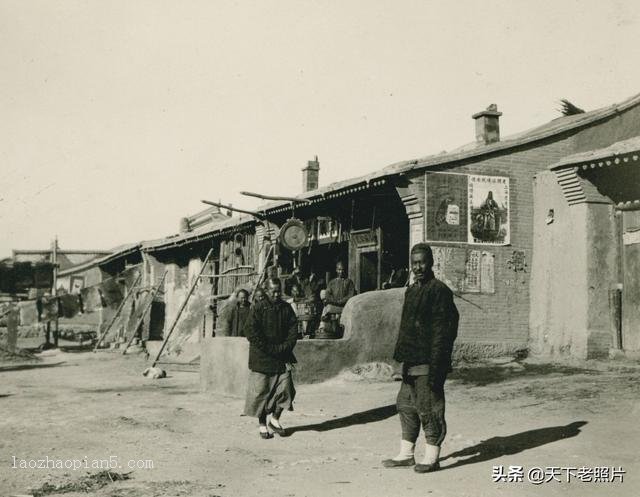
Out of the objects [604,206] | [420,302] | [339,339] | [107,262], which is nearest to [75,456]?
[420,302]

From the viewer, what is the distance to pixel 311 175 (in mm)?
21000

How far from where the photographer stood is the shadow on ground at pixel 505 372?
37.5 ft

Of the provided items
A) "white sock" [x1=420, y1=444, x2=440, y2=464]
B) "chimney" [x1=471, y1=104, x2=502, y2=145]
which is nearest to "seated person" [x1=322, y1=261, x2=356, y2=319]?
"chimney" [x1=471, y1=104, x2=502, y2=145]

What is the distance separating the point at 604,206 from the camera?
41.9ft

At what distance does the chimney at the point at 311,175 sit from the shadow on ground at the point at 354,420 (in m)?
11.8

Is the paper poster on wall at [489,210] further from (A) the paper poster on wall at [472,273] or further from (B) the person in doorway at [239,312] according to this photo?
(B) the person in doorway at [239,312]

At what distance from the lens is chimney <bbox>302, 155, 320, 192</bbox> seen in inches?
823

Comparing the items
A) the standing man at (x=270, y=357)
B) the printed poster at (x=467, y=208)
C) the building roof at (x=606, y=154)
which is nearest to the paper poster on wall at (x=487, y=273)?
the printed poster at (x=467, y=208)

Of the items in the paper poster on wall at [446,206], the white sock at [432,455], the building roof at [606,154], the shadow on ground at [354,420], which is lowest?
the shadow on ground at [354,420]

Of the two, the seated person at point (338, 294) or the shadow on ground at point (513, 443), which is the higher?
the seated person at point (338, 294)

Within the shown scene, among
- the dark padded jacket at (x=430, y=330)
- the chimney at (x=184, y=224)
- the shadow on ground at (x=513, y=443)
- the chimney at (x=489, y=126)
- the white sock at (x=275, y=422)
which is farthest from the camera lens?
the chimney at (x=184, y=224)

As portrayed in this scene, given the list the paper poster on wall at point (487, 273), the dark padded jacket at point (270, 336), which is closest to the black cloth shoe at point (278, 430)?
the dark padded jacket at point (270, 336)

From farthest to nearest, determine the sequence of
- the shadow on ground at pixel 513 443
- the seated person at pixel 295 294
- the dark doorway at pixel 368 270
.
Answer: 1. the seated person at pixel 295 294
2. the dark doorway at pixel 368 270
3. the shadow on ground at pixel 513 443

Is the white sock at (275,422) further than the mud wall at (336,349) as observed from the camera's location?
No
